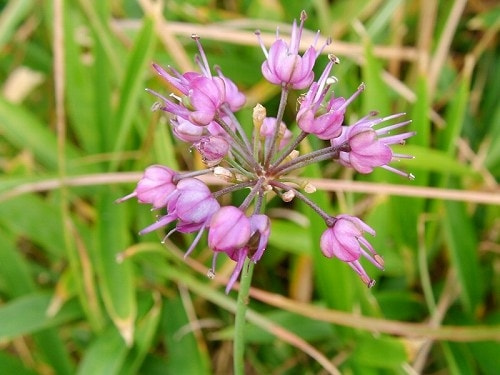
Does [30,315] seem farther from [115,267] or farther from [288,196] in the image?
A: [288,196]

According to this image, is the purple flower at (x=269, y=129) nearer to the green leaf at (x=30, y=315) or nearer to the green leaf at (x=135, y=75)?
the green leaf at (x=135, y=75)

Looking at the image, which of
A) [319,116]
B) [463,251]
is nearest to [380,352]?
[463,251]

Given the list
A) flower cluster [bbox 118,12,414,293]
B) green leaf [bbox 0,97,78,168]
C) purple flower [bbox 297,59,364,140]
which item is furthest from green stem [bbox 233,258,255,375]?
green leaf [bbox 0,97,78,168]

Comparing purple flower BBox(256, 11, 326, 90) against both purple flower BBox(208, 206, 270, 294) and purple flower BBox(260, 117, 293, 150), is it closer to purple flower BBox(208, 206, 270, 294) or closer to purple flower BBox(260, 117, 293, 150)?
purple flower BBox(260, 117, 293, 150)

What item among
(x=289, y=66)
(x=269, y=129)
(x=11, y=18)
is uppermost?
(x=11, y=18)

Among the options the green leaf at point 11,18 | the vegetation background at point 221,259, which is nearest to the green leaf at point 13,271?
the vegetation background at point 221,259

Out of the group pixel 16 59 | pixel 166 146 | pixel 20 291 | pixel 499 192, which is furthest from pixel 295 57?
pixel 16 59
